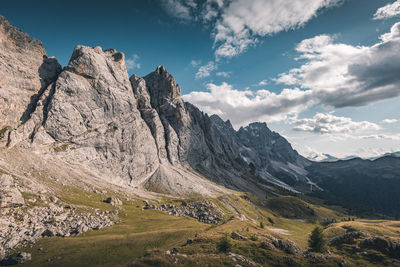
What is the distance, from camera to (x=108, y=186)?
123m

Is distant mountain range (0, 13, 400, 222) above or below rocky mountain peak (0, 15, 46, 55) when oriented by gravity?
below

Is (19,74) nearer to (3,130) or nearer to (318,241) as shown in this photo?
(3,130)

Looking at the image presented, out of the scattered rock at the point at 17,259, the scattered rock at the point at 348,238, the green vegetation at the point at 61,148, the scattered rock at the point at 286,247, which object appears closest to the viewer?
the scattered rock at the point at 17,259

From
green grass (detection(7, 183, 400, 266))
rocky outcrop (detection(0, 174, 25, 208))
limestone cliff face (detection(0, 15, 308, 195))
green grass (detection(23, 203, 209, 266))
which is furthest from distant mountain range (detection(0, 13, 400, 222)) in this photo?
green grass (detection(23, 203, 209, 266))

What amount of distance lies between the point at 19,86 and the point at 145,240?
14206 centimetres

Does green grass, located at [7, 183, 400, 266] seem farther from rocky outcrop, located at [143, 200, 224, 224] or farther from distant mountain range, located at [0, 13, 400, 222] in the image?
distant mountain range, located at [0, 13, 400, 222]

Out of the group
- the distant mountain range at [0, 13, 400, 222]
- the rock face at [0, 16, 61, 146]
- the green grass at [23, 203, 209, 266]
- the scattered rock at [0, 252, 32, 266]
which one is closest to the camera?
the scattered rock at [0, 252, 32, 266]

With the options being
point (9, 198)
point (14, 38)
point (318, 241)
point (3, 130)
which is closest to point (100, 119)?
point (3, 130)

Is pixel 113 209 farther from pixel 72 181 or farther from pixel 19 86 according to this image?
pixel 19 86

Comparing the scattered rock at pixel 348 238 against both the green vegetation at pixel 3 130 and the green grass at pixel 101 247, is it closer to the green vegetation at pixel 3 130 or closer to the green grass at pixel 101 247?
the green grass at pixel 101 247

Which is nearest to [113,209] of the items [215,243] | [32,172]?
[32,172]

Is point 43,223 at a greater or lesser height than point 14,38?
lesser

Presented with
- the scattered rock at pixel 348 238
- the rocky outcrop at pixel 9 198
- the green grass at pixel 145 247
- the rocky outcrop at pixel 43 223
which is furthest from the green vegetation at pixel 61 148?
the scattered rock at pixel 348 238

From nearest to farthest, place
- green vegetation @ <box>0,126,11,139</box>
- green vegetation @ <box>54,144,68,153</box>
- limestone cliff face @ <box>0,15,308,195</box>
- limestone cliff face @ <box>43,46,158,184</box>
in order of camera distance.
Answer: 1. green vegetation @ <box>0,126,11,139</box>
2. limestone cliff face @ <box>0,15,308,195</box>
3. green vegetation @ <box>54,144,68,153</box>
4. limestone cliff face @ <box>43,46,158,184</box>
